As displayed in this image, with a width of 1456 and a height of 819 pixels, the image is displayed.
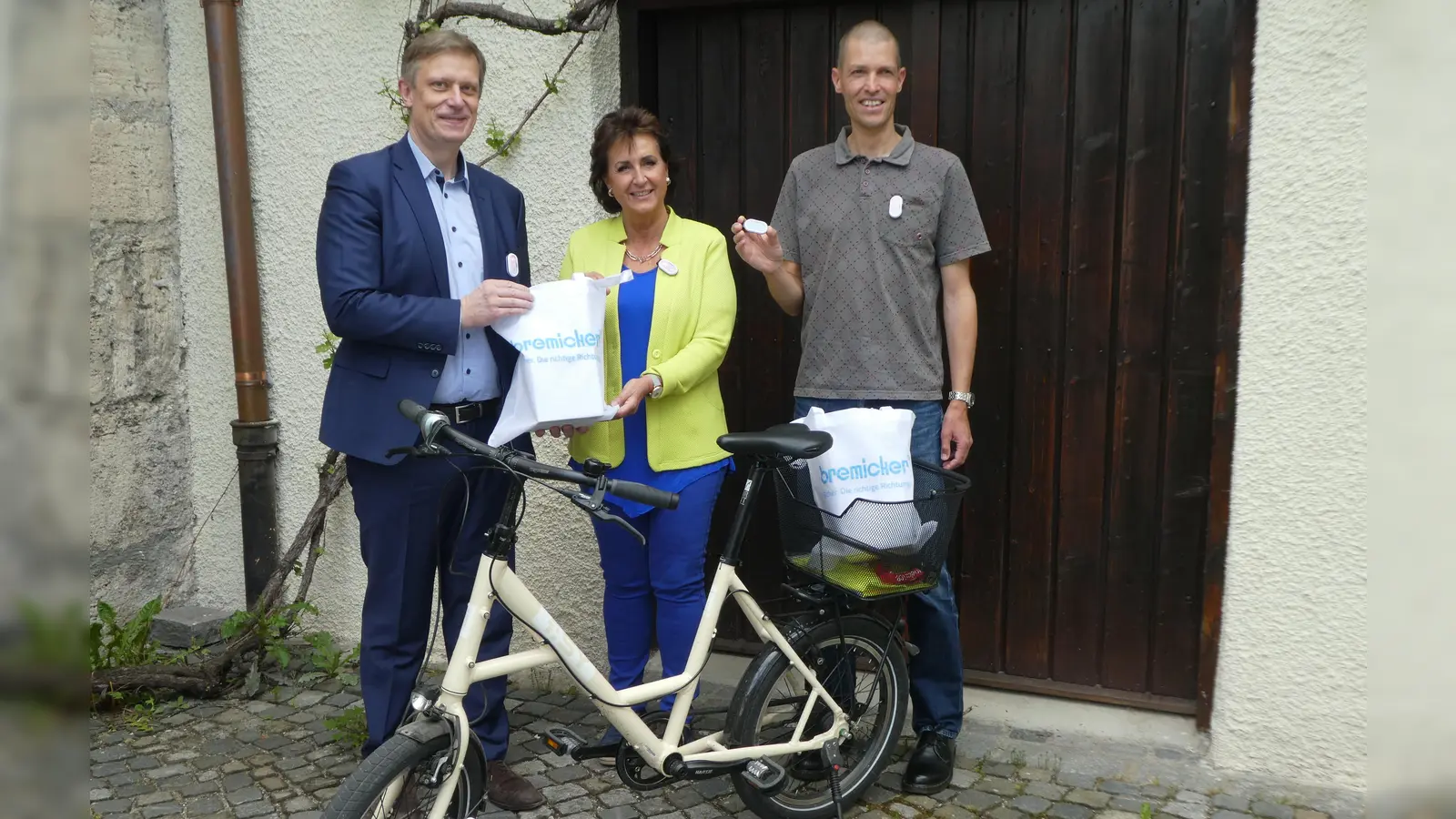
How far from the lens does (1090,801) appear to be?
130 inches

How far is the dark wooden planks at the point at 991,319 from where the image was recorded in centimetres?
363

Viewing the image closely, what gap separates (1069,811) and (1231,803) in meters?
0.48

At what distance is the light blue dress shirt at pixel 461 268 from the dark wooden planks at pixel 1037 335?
175 centimetres

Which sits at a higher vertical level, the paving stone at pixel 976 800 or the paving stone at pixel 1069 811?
the paving stone at pixel 1069 811

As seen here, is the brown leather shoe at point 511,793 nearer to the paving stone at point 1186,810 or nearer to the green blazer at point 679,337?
the green blazer at point 679,337

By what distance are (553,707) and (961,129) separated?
2495 mm

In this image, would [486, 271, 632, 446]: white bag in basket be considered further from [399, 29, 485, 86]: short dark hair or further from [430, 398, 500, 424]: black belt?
[399, 29, 485, 86]: short dark hair

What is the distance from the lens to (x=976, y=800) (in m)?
3.34

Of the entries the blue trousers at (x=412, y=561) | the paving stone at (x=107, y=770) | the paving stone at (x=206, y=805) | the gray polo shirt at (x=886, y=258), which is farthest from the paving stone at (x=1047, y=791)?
the paving stone at (x=107, y=770)

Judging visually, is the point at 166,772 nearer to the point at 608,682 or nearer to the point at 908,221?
the point at 608,682

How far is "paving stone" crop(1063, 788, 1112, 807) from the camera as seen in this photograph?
3.29 metres

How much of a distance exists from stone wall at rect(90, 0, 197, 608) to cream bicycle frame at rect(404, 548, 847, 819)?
257 centimetres

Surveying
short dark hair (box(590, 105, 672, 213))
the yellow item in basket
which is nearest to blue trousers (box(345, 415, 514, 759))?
short dark hair (box(590, 105, 672, 213))
